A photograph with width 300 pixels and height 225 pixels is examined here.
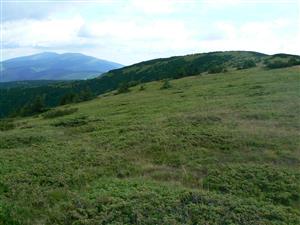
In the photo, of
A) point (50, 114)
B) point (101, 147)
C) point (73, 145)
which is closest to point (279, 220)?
point (101, 147)

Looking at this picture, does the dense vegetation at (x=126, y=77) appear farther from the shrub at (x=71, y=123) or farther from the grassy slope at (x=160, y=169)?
the grassy slope at (x=160, y=169)

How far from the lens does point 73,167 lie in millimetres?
19031

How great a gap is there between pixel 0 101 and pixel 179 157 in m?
141

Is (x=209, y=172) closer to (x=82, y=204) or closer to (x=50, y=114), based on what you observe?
(x=82, y=204)

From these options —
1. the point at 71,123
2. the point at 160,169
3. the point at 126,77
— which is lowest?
the point at 160,169

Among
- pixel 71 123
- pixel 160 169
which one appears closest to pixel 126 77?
pixel 71 123

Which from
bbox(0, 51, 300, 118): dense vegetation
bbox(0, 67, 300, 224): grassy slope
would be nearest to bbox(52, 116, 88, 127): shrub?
bbox(0, 67, 300, 224): grassy slope

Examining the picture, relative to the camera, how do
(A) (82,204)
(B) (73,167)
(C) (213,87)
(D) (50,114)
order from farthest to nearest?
(C) (213,87), (D) (50,114), (B) (73,167), (A) (82,204)

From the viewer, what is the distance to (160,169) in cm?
1870

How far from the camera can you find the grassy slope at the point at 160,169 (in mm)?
13562

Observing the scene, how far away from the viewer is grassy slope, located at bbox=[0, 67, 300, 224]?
1356 centimetres

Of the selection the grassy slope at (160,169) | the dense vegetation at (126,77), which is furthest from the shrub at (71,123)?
the dense vegetation at (126,77)

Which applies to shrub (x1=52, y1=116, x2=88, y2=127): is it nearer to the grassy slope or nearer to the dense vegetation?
the grassy slope

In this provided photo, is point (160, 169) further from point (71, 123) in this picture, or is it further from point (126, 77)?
point (126, 77)
